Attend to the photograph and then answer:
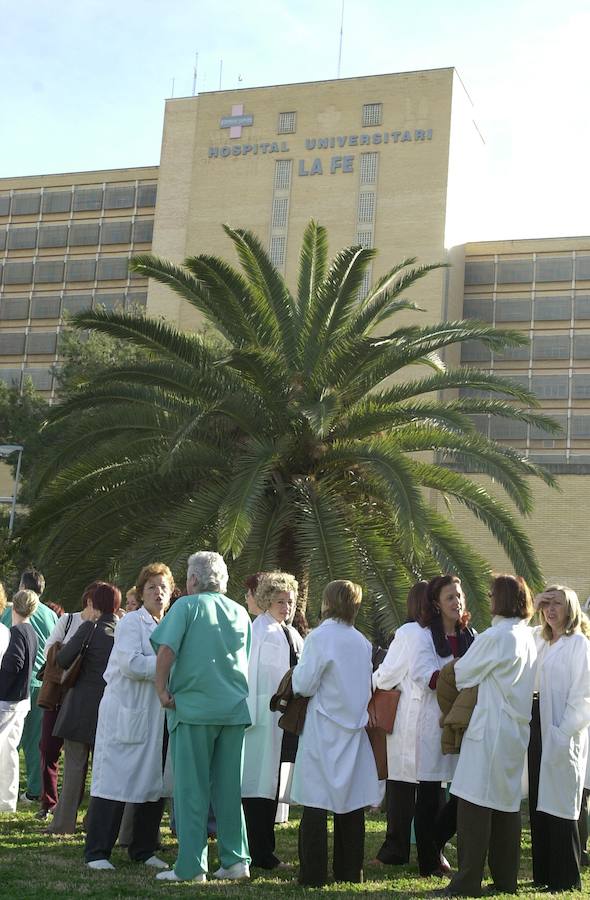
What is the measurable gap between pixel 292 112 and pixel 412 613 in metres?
49.5

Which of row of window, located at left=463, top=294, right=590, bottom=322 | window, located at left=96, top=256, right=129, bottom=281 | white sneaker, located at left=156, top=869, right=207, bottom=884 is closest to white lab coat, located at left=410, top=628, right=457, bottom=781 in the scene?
white sneaker, located at left=156, top=869, right=207, bottom=884

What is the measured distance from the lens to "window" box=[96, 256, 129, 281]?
59.3 meters

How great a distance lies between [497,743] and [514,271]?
5072 cm

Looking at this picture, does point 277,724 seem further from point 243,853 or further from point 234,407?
point 234,407

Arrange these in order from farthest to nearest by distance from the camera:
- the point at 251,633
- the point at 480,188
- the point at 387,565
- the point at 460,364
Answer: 1. the point at 480,188
2. the point at 460,364
3. the point at 387,565
4. the point at 251,633

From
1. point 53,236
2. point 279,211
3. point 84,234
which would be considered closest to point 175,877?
point 279,211

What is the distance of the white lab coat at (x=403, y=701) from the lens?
847 centimetres

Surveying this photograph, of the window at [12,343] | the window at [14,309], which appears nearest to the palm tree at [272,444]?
the window at [12,343]

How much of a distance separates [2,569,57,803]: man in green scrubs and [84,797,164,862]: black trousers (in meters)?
3.31

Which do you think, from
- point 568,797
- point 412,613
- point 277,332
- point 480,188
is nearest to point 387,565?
point 277,332

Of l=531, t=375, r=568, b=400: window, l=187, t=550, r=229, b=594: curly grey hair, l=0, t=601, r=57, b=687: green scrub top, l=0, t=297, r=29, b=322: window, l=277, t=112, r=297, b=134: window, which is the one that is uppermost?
l=277, t=112, r=297, b=134: window

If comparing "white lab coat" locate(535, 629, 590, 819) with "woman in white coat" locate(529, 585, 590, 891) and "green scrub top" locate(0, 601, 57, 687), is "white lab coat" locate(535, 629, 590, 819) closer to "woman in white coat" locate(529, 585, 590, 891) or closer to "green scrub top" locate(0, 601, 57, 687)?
"woman in white coat" locate(529, 585, 590, 891)

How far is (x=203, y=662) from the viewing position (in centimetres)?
770

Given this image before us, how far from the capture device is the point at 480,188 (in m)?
59.5
